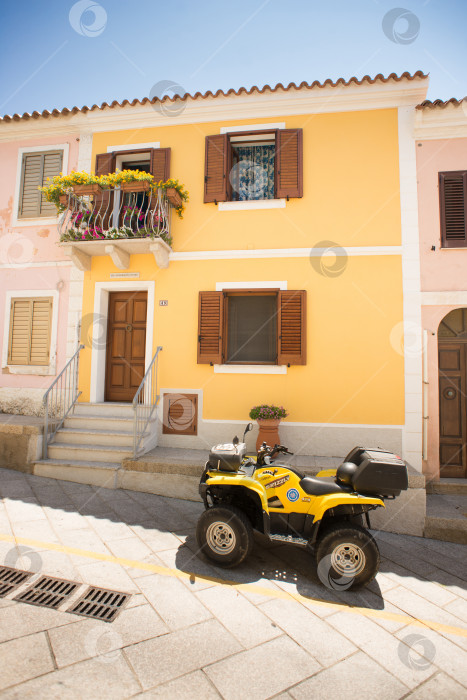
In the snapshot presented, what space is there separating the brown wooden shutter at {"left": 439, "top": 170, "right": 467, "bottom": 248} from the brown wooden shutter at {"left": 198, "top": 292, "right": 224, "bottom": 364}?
409 cm

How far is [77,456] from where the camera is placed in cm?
633

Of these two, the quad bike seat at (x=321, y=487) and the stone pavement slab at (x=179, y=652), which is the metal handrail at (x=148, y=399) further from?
the stone pavement slab at (x=179, y=652)

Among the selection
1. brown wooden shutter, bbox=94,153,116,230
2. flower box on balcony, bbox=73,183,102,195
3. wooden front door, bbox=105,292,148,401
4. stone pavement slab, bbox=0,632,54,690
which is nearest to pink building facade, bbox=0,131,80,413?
brown wooden shutter, bbox=94,153,116,230

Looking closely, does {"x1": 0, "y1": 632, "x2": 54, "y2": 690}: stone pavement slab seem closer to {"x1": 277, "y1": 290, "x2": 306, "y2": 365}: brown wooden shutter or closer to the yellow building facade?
the yellow building facade

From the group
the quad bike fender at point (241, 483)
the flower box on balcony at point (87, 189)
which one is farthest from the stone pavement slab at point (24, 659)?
the flower box on balcony at point (87, 189)

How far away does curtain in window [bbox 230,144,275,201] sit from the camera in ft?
24.5

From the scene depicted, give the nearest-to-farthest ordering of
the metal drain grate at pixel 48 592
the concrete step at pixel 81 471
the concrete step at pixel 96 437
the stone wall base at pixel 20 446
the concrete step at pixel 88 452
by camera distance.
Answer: the metal drain grate at pixel 48 592
the concrete step at pixel 81 471
the concrete step at pixel 88 452
the stone wall base at pixel 20 446
the concrete step at pixel 96 437

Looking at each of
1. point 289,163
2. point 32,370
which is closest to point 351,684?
point 289,163

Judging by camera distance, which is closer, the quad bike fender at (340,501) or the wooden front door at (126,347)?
the quad bike fender at (340,501)

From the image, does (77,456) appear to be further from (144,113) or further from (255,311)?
(144,113)

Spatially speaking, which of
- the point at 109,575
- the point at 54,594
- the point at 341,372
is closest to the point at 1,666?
the point at 54,594

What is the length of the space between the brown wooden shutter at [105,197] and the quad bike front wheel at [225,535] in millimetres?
5688

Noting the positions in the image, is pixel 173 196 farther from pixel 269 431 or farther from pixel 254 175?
pixel 269 431

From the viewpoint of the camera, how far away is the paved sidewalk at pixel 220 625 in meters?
2.37
